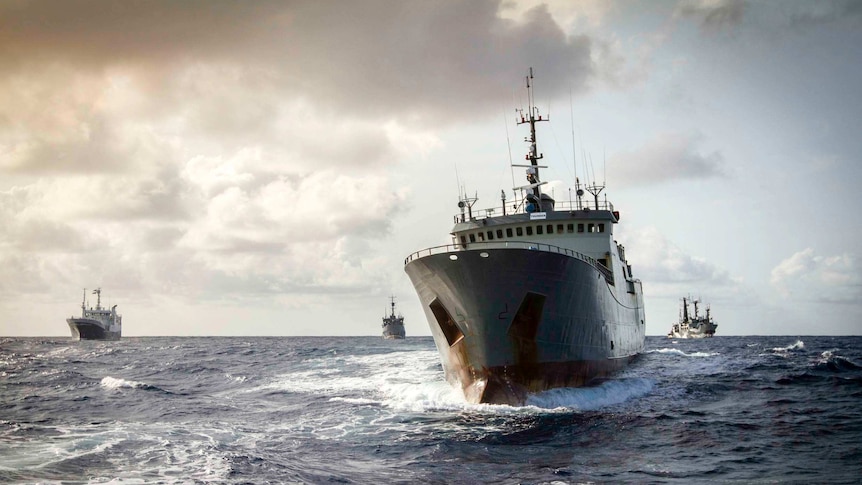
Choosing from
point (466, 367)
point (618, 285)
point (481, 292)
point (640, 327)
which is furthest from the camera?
point (640, 327)

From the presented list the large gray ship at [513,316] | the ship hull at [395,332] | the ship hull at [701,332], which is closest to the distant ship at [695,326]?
the ship hull at [701,332]

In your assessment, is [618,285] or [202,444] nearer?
[202,444]

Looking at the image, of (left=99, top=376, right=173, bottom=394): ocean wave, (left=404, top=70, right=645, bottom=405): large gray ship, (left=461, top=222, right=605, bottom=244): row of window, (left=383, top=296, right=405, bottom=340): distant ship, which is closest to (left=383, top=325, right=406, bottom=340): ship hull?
(left=383, top=296, right=405, bottom=340): distant ship

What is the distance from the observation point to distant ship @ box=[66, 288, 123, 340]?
113062mm

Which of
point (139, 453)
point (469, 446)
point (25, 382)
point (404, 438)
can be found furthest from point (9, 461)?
point (25, 382)

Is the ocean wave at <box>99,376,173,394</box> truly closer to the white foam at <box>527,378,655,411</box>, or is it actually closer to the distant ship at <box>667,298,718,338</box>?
the white foam at <box>527,378,655,411</box>

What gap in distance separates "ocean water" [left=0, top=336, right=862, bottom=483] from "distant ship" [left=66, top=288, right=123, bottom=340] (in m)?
99.0

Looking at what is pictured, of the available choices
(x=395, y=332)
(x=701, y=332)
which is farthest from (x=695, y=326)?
(x=395, y=332)

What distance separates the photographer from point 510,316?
1836cm

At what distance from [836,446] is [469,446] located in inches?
336

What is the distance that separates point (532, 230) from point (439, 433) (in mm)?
12900

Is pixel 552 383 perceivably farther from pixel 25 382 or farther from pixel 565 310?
pixel 25 382

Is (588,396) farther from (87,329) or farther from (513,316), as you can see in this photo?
(87,329)

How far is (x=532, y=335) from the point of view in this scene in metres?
18.7
